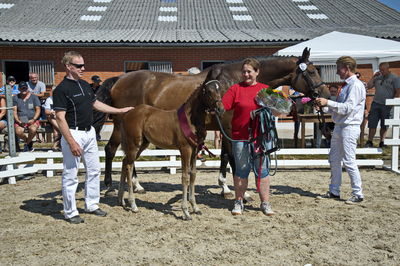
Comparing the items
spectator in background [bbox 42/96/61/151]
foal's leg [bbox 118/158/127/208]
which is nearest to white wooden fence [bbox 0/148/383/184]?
spectator in background [bbox 42/96/61/151]

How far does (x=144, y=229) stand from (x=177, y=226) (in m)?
0.42

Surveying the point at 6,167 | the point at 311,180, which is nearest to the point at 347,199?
the point at 311,180

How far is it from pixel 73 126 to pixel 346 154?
4010 mm

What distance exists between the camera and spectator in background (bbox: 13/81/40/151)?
917 cm

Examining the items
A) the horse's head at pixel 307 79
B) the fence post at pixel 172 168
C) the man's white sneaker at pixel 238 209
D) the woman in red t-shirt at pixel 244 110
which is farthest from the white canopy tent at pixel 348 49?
the man's white sneaker at pixel 238 209

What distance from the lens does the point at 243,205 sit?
5211 millimetres

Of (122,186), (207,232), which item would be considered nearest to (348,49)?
(122,186)

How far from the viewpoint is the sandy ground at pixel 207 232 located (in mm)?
3502

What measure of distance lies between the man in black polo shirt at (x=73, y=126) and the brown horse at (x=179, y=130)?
58 centimetres

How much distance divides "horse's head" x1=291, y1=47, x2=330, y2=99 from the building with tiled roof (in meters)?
9.20

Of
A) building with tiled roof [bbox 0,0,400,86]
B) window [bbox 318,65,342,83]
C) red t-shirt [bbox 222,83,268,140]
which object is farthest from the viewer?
window [bbox 318,65,342,83]

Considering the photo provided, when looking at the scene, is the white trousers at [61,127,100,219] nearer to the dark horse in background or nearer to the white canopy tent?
the dark horse in background

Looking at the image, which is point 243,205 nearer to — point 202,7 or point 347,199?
point 347,199

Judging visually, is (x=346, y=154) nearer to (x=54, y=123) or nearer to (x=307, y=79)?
(x=307, y=79)
